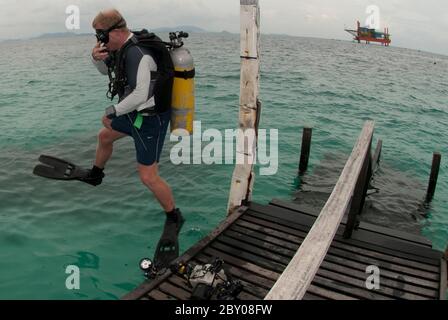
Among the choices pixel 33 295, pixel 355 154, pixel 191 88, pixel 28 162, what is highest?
pixel 191 88

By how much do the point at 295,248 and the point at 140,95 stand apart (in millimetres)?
3394

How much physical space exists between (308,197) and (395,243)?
5.41 meters

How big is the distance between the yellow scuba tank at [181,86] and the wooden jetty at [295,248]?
3.72 feet

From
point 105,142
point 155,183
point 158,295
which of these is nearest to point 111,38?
point 105,142

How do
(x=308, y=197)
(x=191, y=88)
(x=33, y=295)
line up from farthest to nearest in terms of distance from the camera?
(x=308, y=197), (x=33, y=295), (x=191, y=88)

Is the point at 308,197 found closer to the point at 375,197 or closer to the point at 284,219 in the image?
the point at 375,197

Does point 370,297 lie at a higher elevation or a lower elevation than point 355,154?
lower

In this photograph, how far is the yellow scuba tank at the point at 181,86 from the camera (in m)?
5.48

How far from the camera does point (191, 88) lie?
5.66 m

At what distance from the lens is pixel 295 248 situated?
20.1ft

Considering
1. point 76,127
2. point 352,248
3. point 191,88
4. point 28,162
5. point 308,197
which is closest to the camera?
point 191,88

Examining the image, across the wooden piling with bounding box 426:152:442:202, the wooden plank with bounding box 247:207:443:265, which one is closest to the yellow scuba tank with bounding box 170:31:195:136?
the wooden plank with bounding box 247:207:443:265

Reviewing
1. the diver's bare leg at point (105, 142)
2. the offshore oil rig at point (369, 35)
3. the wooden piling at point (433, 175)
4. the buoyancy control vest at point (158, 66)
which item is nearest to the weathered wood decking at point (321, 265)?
the diver's bare leg at point (105, 142)

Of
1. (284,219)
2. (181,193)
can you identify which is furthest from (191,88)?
(181,193)
